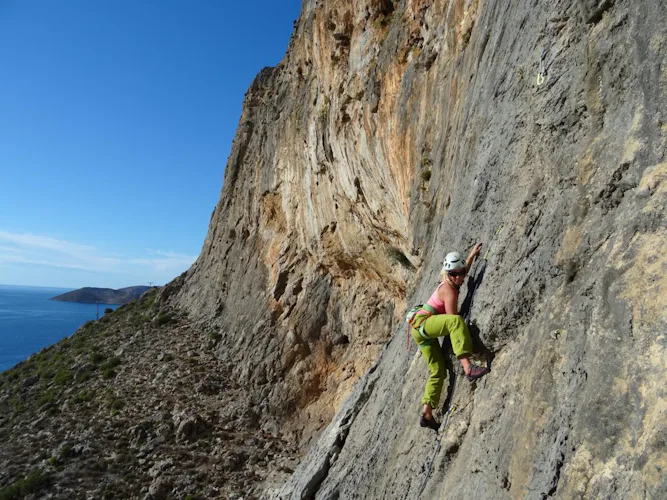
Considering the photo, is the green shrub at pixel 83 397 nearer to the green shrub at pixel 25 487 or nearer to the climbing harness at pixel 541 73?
the green shrub at pixel 25 487

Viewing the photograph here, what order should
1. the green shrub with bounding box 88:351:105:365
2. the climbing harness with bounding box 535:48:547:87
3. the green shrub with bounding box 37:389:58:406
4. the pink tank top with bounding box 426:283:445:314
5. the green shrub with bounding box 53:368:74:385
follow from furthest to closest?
the green shrub with bounding box 88:351:105:365
the green shrub with bounding box 53:368:74:385
the green shrub with bounding box 37:389:58:406
the pink tank top with bounding box 426:283:445:314
the climbing harness with bounding box 535:48:547:87

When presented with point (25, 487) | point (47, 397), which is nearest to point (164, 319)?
point (47, 397)

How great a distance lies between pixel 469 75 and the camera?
878 centimetres

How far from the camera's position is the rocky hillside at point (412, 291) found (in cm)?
338

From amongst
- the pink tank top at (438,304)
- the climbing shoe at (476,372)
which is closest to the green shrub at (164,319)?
the pink tank top at (438,304)

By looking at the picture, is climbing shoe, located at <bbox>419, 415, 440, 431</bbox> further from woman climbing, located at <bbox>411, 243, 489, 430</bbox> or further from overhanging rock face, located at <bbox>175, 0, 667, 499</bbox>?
overhanging rock face, located at <bbox>175, 0, 667, 499</bbox>

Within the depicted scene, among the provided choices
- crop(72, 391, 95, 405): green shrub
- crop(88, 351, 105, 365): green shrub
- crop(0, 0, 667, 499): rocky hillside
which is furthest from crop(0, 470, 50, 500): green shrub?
crop(88, 351, 105, 365): green shrub

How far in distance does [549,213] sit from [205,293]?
28.6 m

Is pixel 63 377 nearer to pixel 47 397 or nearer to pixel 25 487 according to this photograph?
pixel 47 397

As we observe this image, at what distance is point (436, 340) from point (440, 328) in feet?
1.14

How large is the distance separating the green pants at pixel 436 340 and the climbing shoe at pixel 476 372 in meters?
0.22

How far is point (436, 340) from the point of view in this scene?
5688 mm

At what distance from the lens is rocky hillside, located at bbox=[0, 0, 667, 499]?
3381mm

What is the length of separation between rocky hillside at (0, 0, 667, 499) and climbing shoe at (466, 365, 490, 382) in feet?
0.44
